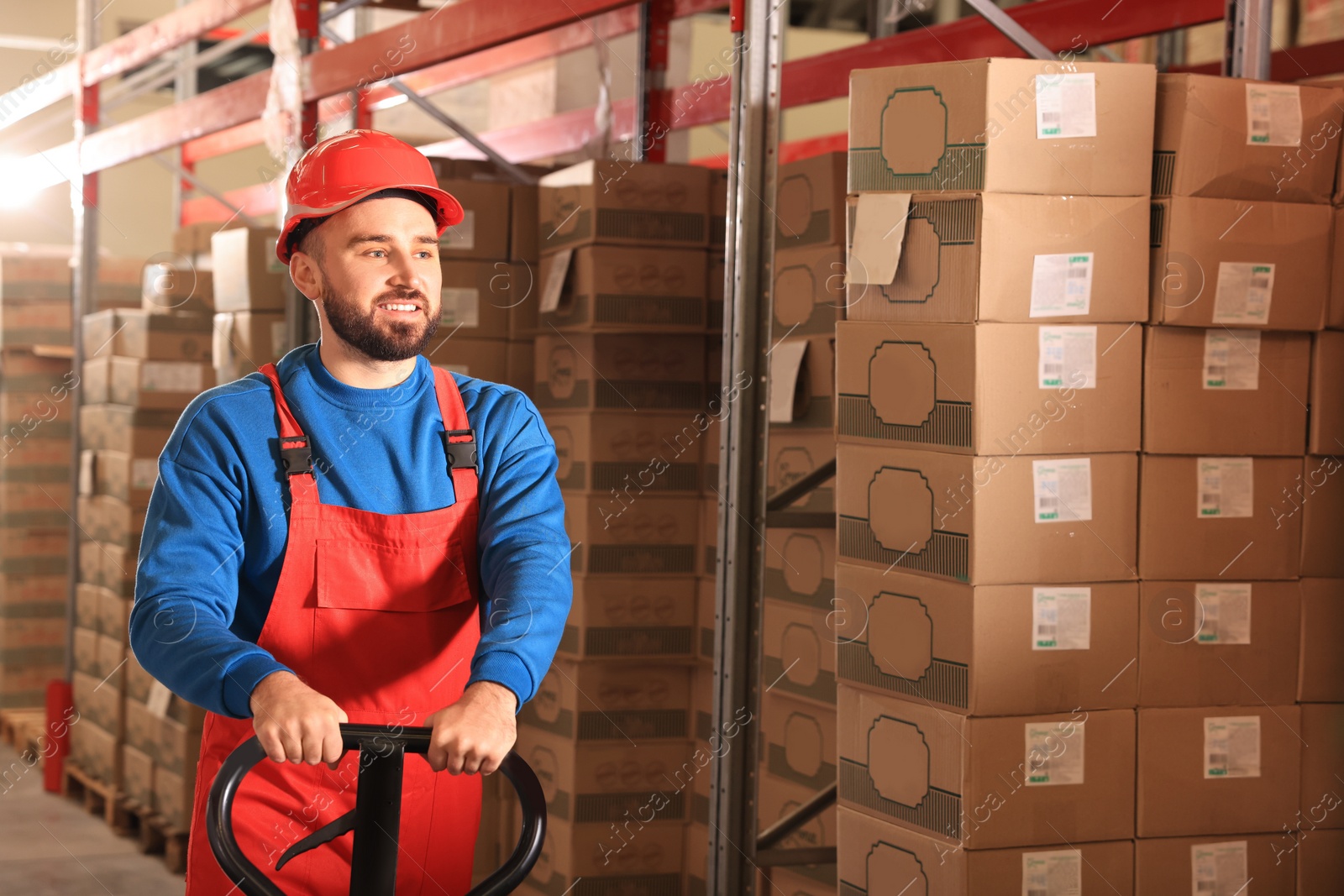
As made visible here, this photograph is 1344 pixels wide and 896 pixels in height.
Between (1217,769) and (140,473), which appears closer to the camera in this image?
(1217,769)

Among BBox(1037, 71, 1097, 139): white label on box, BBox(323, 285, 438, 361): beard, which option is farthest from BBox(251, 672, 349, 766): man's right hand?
BBox(1037, 71, 1097, 139): white label on box

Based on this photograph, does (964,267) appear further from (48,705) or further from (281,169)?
(48,705)

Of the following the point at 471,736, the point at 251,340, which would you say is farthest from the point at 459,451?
the point at 251,340

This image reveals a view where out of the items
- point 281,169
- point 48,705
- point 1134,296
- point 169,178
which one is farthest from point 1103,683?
→ point 169,178

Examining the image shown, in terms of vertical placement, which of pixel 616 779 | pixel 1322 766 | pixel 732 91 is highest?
pixel 732 91

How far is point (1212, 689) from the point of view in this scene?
341 centimetres

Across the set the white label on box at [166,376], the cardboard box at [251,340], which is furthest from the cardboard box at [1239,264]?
the white label on box at [166,376]

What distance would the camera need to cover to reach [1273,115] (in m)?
3.39

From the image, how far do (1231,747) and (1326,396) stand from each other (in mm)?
895

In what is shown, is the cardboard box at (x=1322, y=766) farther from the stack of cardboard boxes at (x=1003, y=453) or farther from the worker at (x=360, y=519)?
the worker at (x=360, y=519)

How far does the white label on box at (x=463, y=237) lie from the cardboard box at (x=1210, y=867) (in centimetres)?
296

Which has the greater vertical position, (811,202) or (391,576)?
(811,202)

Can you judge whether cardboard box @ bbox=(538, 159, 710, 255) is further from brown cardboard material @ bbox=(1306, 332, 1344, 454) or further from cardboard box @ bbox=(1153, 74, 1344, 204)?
brown cardboard material @ bbox=(1306, 332, 1344, 454)

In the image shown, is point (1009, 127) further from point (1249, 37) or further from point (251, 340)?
point (251, 340)
